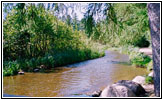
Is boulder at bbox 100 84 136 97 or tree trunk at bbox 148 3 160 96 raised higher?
tree trunk at bbox 148 3 160 96

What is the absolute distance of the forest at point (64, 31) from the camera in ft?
14.8

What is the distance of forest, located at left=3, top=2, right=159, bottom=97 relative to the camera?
4.50 meters

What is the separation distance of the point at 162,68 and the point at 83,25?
2.25 meters

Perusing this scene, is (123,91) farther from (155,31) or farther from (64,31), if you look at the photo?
(64,31)

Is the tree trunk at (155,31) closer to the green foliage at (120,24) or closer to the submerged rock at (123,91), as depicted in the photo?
the green foliage at (120,24)

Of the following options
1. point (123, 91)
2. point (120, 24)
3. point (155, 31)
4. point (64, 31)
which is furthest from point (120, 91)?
point (64, 31)

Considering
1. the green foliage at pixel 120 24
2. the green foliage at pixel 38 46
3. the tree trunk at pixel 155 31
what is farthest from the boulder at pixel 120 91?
the green foliage at pixel 38 46

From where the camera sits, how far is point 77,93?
7.16 m

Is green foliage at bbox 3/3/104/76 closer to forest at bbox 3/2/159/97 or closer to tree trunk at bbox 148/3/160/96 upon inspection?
forest at bbox 3/2/159/97

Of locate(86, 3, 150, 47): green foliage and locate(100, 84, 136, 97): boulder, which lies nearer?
locate(86, 3, 150, 47): green foliage

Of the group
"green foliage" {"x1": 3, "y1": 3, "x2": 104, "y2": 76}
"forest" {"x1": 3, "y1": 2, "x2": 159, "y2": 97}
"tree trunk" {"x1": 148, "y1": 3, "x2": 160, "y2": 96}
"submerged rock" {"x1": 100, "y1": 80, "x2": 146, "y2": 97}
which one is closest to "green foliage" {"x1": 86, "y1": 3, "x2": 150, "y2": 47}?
"forest" {"x1": 3, "y1": 2, "x2": 159, "y2": 97}

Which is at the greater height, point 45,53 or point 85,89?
point 45,53

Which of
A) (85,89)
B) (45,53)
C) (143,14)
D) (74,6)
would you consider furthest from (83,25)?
(45,53)

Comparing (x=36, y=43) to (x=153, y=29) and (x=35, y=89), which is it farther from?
(x=153, y=29)
